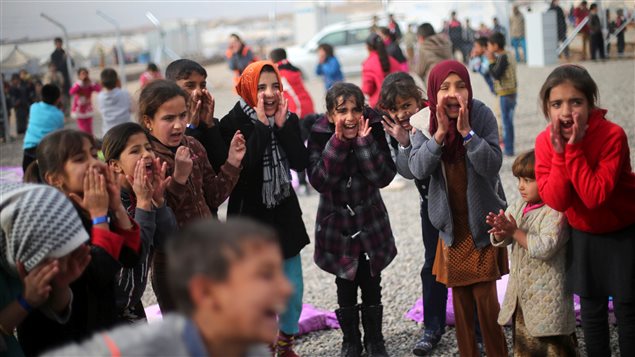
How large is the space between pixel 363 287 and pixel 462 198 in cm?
Result: 81

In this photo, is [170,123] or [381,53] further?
[381,53]

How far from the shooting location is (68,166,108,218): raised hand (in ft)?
10.1

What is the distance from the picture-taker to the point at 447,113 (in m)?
4.14

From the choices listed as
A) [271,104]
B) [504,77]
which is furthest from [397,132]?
[504,77]

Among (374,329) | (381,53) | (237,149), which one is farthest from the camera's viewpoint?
(381,53)

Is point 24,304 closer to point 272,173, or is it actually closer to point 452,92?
point 272,173

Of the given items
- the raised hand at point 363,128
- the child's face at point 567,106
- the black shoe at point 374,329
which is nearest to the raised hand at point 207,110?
the raised hand at point 363,128

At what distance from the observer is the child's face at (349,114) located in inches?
174

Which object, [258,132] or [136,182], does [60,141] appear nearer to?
[136,182]

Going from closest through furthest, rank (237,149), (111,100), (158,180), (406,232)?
(158,180) → (237,149) → (406,232) → (111,100)

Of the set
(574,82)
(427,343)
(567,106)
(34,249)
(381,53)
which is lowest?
(427,343)

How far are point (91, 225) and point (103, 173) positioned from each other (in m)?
0.22

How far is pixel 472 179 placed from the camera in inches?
164

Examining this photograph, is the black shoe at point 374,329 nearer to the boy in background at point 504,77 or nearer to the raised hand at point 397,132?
the raised hand at point 397,132
